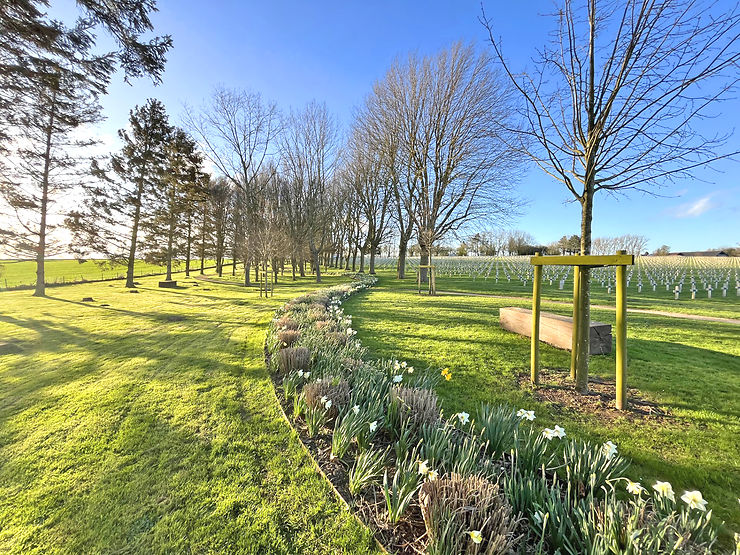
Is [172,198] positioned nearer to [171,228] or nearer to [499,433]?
[171,228]

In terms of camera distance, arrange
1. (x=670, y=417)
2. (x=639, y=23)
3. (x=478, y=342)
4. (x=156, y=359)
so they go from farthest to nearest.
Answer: (x=478, y=342)
(x=156, y=359)
(x=639, y=23)
(x=670, y=417)

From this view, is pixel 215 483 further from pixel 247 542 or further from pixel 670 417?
pixel 670 417

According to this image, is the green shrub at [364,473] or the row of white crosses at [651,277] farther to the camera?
the row of white crosses at [651,277]

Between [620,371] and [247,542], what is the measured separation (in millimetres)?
3928

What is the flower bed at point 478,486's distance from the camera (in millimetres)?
1487

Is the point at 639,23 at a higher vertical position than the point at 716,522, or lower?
higher

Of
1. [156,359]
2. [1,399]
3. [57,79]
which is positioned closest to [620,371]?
[156,359]

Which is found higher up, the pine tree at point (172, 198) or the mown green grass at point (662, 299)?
the pine tree at point (172, 198)

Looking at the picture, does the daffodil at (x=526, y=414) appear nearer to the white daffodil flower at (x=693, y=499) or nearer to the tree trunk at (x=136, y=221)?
the white daffodil flower at (x=693, y=499)

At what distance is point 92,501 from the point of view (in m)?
2.18

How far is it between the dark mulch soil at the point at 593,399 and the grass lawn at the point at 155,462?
9.66ft

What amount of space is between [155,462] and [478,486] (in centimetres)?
283

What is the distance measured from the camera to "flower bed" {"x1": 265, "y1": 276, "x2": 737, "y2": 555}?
4.88 ft

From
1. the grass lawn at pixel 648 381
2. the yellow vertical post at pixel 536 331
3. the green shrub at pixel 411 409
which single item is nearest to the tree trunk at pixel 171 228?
the grass lawn at pixel 648 381
